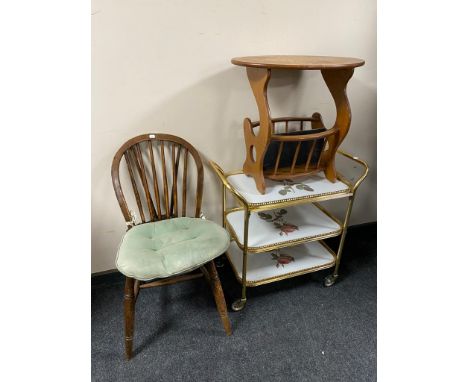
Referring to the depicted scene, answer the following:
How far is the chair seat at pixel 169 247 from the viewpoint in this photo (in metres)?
1.14

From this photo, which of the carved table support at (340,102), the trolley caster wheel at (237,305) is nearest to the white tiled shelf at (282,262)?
the trolley caster wheel at (237,305)

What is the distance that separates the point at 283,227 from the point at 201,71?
830mm

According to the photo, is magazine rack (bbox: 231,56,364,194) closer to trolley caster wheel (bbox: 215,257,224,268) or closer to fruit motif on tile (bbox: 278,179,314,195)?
fruit motif on tile (bbox: 278,179,314,195)

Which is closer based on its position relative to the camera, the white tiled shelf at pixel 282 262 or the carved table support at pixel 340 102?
the carved table support at pixel 340 102

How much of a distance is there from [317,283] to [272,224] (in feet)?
1.46

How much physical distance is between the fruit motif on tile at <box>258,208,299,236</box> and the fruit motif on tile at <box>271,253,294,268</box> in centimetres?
19

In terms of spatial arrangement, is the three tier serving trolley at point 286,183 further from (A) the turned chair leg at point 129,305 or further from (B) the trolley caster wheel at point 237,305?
(A) the turned chair leg at point 129,305

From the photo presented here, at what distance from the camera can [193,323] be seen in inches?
58.6

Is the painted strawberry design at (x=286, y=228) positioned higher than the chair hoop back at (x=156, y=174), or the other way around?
the chair hoop back at (x=156, y=174)

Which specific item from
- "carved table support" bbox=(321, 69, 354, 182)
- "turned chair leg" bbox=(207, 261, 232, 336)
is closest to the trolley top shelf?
"carved table support" bbox=(321, 69, 354, 182)

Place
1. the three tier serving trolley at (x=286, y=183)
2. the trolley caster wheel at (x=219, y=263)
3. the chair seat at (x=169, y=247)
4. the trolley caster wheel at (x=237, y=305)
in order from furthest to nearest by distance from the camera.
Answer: the trolley caster wheel at (x=219, y=263) → the trolley caster wheel at (x=237, y=305) → the three tier serving trolley at (x=286, y=183) → the chair seat at (x=169, y=247)

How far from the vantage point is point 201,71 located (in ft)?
4.58

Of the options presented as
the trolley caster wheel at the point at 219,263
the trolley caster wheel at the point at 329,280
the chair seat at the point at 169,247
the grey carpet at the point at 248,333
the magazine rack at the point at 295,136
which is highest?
the magazine rack at the point at 295,136

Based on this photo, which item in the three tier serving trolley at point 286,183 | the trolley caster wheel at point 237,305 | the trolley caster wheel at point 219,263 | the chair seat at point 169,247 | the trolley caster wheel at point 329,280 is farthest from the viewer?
the trolley caster wheel at point 219,263
